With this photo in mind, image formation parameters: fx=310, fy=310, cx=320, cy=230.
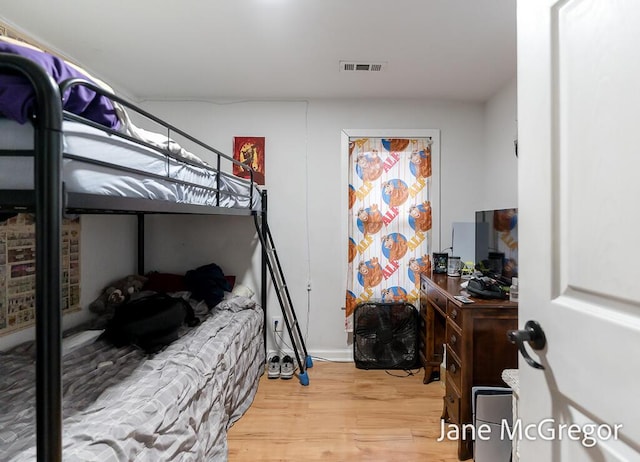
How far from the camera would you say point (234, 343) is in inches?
76.1

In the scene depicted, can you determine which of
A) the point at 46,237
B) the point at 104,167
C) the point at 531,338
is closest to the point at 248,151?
the point at 104,167

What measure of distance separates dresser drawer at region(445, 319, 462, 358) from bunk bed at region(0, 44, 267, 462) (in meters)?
1.30

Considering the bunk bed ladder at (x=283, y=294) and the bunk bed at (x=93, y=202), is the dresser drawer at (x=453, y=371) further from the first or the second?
the bunk bed at (x=93, y=202)

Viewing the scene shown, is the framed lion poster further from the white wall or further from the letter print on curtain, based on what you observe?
the white wall

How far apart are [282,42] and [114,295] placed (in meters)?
2.14

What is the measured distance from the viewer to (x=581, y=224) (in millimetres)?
613

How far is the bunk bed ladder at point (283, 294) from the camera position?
2.62 metres

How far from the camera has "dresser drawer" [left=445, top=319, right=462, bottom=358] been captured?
1716 mm

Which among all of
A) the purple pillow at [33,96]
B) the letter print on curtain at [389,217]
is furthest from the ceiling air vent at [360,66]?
the purple pillow at [33,96]

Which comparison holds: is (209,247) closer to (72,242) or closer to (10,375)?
(72,242)

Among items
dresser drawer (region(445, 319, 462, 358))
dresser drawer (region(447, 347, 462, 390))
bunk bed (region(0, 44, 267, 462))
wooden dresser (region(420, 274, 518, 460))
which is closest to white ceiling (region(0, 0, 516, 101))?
bunk bed (region(0, 44, 267, 462))

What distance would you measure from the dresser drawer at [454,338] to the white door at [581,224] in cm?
95

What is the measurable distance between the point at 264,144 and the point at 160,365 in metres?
1.95

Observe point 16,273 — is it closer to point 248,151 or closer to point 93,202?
point 93,202
